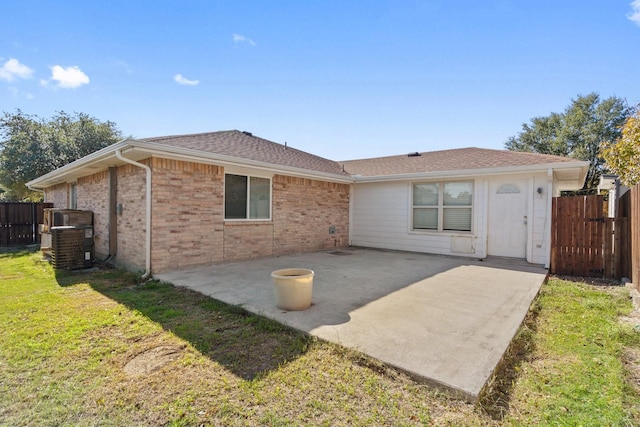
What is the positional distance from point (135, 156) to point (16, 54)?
9.77 m

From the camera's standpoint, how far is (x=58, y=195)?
1318 cm

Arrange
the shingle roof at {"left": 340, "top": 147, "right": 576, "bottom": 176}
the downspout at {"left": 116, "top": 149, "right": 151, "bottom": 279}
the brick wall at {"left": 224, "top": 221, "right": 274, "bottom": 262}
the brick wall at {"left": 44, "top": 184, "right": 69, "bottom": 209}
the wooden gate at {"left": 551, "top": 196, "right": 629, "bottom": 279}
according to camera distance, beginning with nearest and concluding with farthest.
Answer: the downspout at {"left": 116, "top": 149, "right": 151, "bottom": 279}
the wooden gate at {"left": 551, "top": 196, "right": 629, "bottom": 279}
the brick wall at {"left": 224, "top": 221, "right": 274, "bottom": 262}
the shingle roof at {"left": 340, "top": 147, "right": 576, "bottom": 176}
the brick wall at {"left": 44, "top": 184, "right": 69, "bottom": 209}

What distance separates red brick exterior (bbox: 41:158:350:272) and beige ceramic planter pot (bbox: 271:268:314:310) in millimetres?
3484

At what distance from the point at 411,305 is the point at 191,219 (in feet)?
16.3

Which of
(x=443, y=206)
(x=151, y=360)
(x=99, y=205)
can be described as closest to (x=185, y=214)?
(x=99, y=205)

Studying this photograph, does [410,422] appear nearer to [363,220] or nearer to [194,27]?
[363,220]

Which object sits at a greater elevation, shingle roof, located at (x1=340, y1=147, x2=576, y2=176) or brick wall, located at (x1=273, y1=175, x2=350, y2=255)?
shingle roof, located at (x1=340, y1=147, x2=576, y2=176)

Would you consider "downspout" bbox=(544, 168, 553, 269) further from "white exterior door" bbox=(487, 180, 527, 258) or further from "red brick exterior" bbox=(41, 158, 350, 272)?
"red brick exterior" bbox=(41, 158, 350, 272)

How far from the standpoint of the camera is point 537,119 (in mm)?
26969

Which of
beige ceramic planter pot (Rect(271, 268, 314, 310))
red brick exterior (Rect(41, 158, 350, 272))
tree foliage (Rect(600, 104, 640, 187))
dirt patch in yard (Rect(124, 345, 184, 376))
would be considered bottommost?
dirt patch in yard (Rect(124, 345, 184, 376))

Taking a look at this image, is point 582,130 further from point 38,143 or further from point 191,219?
point 38,143

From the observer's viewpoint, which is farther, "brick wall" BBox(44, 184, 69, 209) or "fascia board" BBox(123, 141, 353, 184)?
"brick wall" BBox(44, 184, 69, 209)

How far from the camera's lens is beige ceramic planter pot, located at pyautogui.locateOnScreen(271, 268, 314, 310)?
408cm

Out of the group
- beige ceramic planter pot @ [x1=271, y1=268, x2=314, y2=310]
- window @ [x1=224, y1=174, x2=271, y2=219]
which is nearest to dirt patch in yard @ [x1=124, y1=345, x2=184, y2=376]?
beige ceramic planter pot @ [x1=271, y1=268, x2=314, y2=310]
